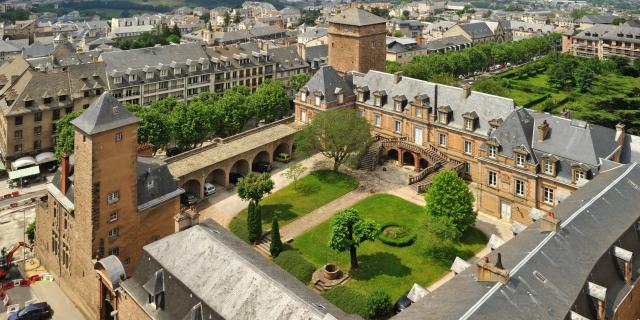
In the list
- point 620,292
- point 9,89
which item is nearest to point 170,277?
point 620,292

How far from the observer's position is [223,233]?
39.7 meters

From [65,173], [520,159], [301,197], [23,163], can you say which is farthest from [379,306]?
[23,163]

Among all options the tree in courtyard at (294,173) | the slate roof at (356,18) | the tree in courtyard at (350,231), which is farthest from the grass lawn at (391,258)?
the slate roof at (356,18)

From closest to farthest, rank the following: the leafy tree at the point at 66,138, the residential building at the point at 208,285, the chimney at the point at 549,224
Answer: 1. the residential building at the point at 208,285
2. the chimney at the point at 549,224
3. the leafy tree at the point at 66,138

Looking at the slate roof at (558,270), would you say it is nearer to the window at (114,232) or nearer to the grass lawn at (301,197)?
the window at (114,232)

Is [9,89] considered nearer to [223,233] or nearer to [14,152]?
[14,152]

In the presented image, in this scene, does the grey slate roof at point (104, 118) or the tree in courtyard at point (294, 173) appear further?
the tree in courtyard at point (294, 173)

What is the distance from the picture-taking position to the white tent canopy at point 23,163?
7869 centimetres

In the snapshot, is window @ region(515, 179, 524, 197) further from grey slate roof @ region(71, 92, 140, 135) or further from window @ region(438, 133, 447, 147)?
grey slate roof @ region(71, 92, 140, 135)

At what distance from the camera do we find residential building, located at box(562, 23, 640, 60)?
158 m

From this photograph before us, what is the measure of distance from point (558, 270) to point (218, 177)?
47.4 meters

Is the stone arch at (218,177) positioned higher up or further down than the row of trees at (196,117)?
further down

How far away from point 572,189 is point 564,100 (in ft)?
244

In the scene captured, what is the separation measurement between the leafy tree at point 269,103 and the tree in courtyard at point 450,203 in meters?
41.8
